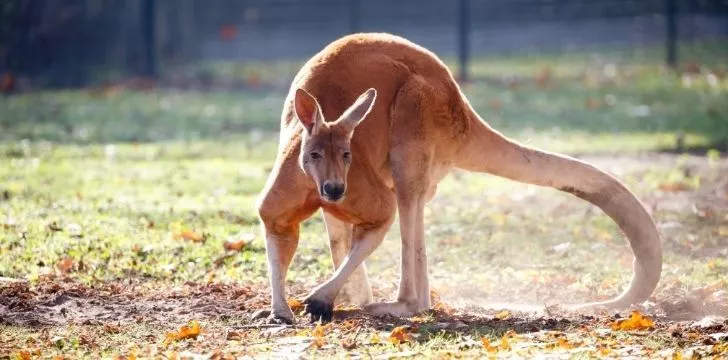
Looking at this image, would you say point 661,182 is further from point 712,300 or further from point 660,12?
point 660,12

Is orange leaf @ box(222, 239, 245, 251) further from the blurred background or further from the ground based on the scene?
the blurred background

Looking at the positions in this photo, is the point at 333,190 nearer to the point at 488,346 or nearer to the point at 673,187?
the point at 488,346

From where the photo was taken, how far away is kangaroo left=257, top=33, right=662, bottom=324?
5.38 meters

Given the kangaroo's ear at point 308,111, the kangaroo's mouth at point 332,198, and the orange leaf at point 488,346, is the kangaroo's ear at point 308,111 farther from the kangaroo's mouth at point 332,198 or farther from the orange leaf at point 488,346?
the orange leaf at point 488,346

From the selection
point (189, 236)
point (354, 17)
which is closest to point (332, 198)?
point (189, 236)

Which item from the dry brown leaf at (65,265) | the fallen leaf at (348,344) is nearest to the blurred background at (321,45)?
the dry brown leaf at (65,265)

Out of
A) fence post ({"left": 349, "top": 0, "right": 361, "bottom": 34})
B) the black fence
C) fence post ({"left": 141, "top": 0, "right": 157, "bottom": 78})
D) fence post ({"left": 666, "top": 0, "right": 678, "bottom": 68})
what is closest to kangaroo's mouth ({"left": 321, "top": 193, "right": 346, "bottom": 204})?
fence post ({"left": 141, "top": 0, "right": 157, "bottom": 78})

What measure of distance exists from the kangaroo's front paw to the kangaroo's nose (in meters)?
0.58

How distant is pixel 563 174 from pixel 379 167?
3.28ft

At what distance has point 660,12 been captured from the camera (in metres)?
21.0

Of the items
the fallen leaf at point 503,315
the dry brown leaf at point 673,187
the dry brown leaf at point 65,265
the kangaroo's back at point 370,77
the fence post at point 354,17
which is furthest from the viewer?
the fence post at point 354,17

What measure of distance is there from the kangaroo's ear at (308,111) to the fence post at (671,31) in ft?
41.2

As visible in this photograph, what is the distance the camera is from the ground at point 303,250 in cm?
509

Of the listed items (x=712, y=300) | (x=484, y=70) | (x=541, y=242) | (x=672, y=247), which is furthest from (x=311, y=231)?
(x=484, y=70)
